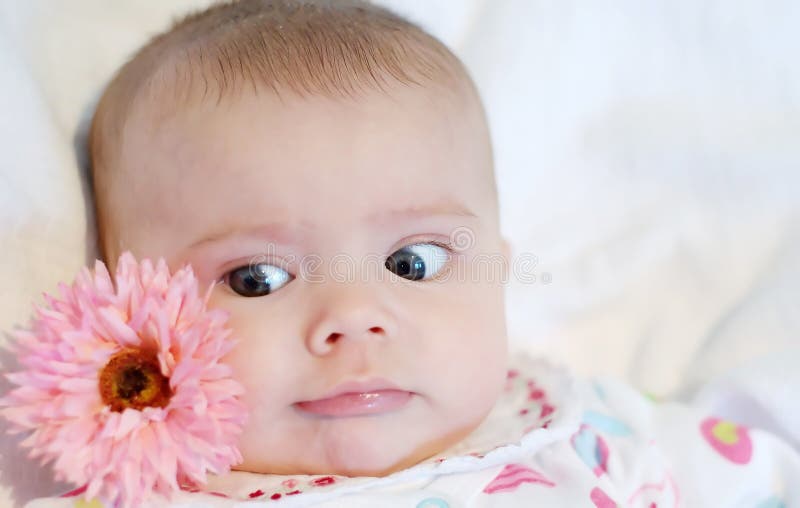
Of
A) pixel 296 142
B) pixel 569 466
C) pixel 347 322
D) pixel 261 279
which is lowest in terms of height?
pixel 569 466

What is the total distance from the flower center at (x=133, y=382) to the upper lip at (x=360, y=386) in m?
0.20

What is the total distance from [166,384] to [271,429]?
0.17 metres

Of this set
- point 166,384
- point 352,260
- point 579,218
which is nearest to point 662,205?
point 579,218

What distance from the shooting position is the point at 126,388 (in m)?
0.99

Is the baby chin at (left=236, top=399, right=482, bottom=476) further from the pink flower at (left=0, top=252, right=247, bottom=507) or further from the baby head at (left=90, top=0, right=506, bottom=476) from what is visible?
the pink flower at (left=0, top=252, right=247, bottom=507)

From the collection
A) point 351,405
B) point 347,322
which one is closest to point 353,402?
point 351,405

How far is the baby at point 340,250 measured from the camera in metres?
1.10

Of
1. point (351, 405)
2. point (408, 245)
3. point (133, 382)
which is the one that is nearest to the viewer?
point (133, 382)

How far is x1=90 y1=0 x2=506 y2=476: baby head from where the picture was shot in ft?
3.60

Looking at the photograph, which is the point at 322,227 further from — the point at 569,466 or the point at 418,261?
the point at 569,466

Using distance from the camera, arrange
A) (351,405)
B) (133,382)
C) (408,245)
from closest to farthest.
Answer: (133,382) → (351,405) → (408,245)

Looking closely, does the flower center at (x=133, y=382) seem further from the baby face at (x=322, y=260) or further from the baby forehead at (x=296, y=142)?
the baby forehead at (x=296, y=142)

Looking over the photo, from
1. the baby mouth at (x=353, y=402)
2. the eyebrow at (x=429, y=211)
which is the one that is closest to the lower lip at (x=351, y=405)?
the baby mouth at (x=353, y=402)

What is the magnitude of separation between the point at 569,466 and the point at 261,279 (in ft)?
1.65
